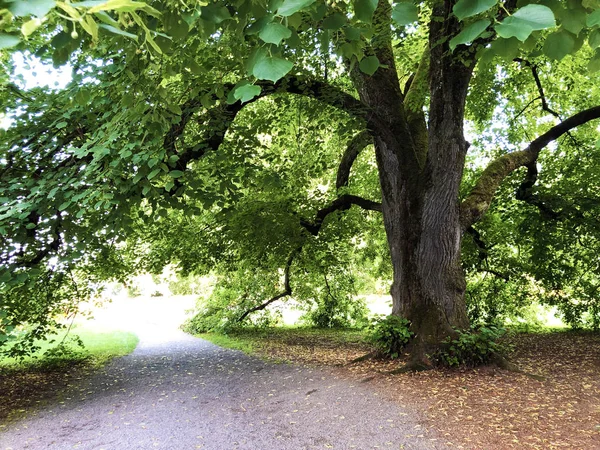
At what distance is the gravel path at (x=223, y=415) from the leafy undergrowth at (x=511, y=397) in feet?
1.24

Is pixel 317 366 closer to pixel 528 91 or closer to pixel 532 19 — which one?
pixel 532 19

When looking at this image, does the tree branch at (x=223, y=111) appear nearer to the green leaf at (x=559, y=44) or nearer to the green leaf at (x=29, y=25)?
the green leaf at (x=559, y=44)

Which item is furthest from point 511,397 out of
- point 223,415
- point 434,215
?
point 223,415

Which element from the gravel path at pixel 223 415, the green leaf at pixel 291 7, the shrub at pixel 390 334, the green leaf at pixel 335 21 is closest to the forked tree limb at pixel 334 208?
the shrub at pixel 390 334

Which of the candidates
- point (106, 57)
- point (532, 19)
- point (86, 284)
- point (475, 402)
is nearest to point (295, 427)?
point (475, 402)

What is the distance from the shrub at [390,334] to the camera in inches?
269

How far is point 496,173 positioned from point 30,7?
25.7 ft

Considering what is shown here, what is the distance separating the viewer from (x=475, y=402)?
4961mm

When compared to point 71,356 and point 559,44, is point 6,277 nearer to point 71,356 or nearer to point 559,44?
point 559,44

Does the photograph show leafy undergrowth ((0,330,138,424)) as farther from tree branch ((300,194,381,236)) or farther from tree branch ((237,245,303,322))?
tree branch ((300,194,381,236))

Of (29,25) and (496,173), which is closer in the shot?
(29,25)

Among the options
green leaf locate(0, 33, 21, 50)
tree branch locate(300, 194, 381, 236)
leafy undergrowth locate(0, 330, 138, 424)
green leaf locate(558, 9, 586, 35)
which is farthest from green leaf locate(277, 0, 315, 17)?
tree branch locate(300, 194, 381, 236)

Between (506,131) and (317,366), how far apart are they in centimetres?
831

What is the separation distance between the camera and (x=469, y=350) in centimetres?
627
